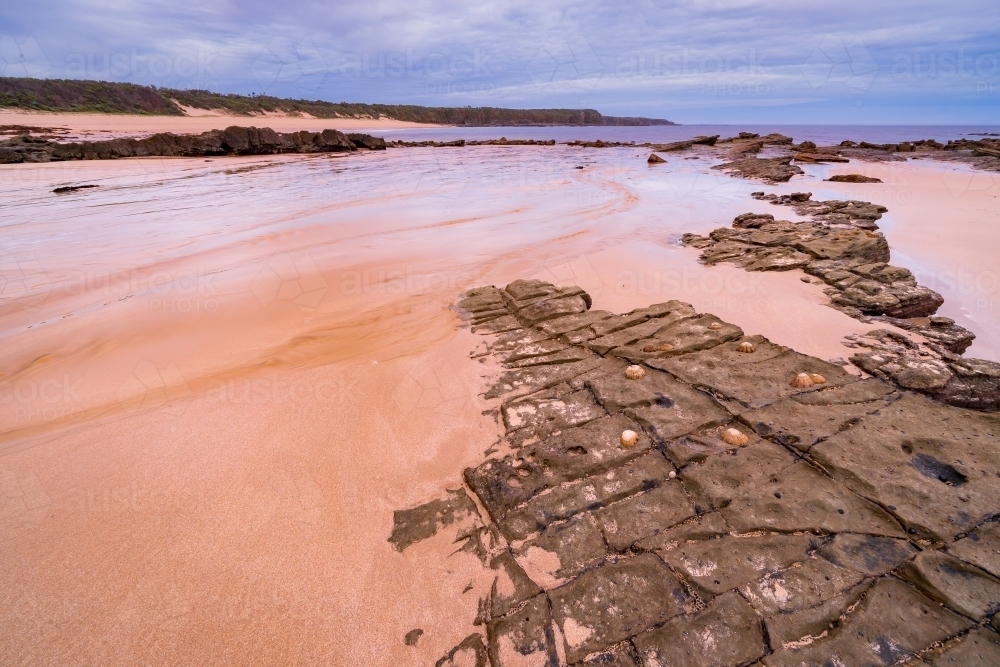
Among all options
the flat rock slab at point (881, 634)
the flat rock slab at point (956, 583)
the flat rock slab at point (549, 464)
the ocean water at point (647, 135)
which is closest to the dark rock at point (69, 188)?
the flat rock slab at point (549, 464)

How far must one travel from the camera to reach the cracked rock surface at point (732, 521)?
174 centimetres

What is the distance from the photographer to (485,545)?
89.1 inches

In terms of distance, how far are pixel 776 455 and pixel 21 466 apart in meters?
4.75

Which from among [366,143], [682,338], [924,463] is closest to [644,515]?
[924,463]

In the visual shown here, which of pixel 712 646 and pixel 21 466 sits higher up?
pixel 712 646

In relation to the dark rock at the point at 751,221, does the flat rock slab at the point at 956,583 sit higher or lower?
lower

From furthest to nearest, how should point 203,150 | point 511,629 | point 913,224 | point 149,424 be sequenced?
1. point 203,150
2. point 913,224
3. point 149,424
4. point 511,629

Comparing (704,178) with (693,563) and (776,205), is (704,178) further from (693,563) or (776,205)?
(693,563)

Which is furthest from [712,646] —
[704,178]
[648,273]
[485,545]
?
[704,178]

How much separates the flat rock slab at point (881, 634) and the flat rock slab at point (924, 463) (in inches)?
16.8

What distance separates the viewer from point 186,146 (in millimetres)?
28000

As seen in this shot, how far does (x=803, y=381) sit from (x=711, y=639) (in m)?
2.11

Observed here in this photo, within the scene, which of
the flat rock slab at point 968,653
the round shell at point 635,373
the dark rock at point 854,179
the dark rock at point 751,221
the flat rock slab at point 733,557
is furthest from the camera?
the dark rock at point 854,179

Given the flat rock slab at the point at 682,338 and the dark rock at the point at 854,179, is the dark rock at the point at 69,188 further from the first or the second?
the dark rock at the point at 854,179
